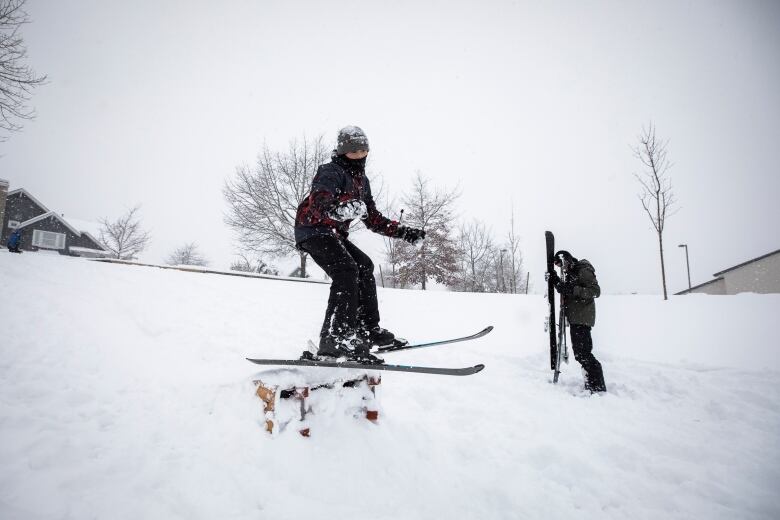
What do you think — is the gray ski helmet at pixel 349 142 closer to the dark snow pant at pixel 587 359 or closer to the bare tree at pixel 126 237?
the dark snow pant at pixel 587 359

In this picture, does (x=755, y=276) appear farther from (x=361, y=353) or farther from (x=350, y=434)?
(x=350, y=434)

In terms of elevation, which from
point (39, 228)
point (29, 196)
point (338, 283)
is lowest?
point (338, 283)

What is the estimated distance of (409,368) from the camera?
2.69 m

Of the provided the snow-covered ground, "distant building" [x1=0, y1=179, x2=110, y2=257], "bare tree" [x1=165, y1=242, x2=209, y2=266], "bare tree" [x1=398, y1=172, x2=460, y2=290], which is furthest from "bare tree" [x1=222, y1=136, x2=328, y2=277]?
"bare tree" [x1=165, y1=242, x2=209, y2=266]

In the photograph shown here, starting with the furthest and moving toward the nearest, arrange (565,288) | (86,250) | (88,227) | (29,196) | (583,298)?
(88,227) < (86,250) < (29,196) < (565,288) < (583,298)

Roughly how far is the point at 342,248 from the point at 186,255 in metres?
50.8

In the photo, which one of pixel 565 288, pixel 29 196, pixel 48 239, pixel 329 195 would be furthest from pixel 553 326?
pixel 29 196

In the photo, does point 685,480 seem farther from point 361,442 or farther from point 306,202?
point 306,202

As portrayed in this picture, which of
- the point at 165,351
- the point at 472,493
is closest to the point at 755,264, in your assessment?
the point at 472,493

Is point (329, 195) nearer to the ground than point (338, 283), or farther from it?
farther from it

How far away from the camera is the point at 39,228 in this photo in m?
29.6

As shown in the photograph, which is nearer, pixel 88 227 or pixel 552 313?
pixel 552 313

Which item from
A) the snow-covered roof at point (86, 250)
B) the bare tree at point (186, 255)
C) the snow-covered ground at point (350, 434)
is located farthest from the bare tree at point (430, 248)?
the bare tree at point (186, 255)

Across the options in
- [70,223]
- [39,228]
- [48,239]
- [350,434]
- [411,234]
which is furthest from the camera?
[70,223]
